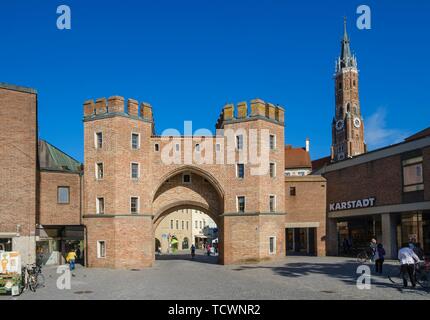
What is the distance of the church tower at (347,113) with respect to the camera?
121 metres

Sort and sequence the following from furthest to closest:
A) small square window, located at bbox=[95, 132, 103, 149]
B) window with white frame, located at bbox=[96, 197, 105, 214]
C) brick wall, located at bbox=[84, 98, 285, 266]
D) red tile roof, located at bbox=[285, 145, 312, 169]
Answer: red tile roof, located at bbox=[285, 145, 312, 169], small square window, located at bbox=[95, 132, 103, 149], window with white frame, located at bbox=[96, 197, 105, 214], brick wall, located at bbox=[84, 98, 285, 266]

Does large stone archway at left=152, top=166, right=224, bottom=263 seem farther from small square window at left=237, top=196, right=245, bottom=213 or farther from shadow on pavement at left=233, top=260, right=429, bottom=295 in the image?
shadow on pavement at left=233, top=260, right=429, bottom=295

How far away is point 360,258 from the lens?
35031 mm

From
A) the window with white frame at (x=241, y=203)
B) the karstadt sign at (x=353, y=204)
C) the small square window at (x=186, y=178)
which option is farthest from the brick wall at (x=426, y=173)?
the small square window at (x=186, y=178)

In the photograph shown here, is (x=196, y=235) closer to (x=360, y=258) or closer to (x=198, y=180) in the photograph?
(x=198, y=180)

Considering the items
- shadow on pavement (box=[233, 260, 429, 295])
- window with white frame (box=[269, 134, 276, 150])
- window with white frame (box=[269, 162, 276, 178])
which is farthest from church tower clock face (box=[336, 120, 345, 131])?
shadow on pavement (box=[233, 260, 429, 295])

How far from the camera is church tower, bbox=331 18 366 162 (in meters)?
121

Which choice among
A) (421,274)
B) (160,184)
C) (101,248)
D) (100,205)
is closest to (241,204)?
(160,184)

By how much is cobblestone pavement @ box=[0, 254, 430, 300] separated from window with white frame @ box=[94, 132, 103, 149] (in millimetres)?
9447

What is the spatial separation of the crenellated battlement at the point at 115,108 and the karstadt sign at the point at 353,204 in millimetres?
17211

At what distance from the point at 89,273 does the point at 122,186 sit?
23.1 ft

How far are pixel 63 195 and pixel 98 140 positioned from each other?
16.3ft

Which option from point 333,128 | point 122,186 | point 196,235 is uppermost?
point 333,128
